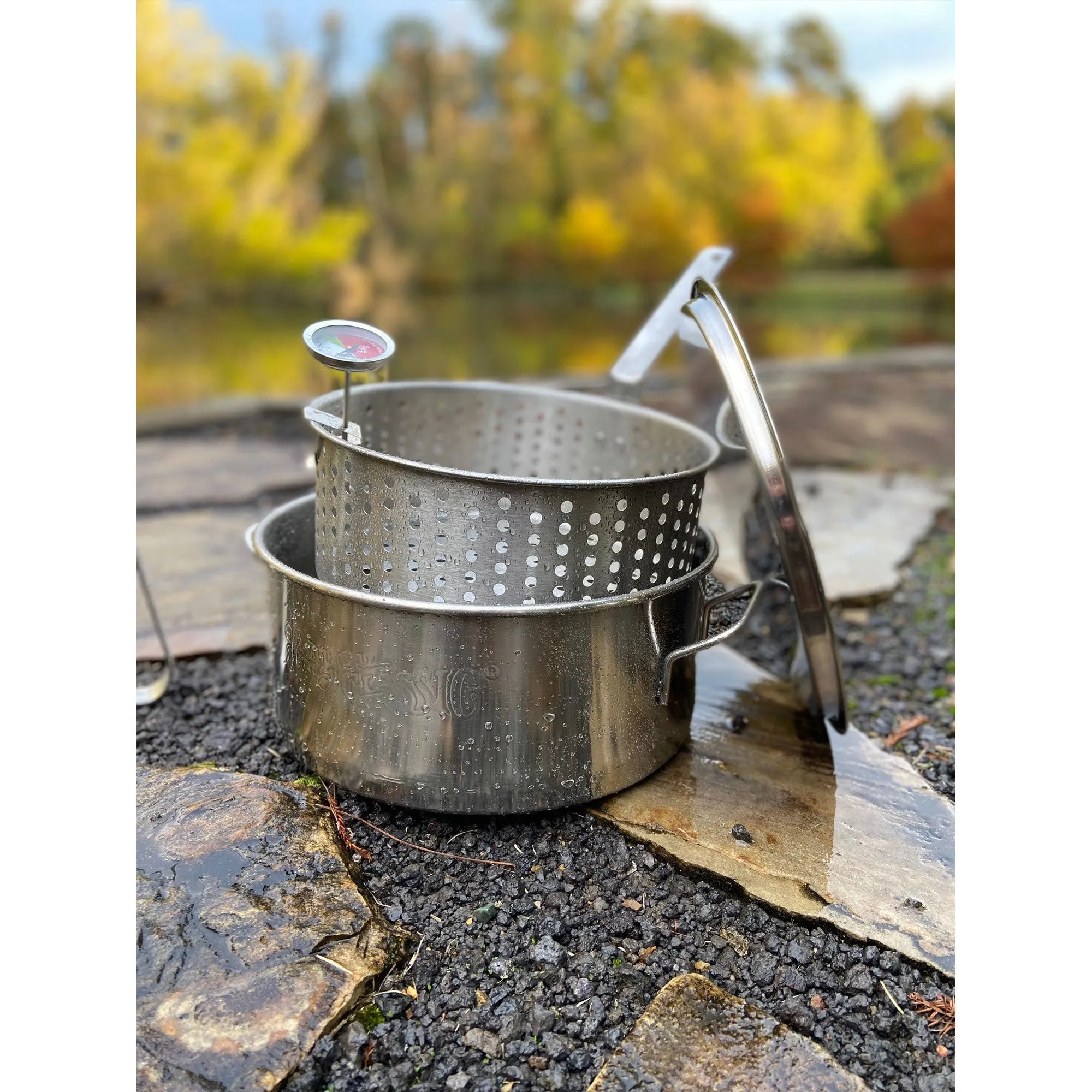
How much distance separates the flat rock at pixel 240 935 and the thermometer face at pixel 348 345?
870 millimetres

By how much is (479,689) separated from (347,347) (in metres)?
0.70

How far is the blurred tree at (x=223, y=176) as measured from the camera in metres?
14.2

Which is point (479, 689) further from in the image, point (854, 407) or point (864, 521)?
point (854, 407)

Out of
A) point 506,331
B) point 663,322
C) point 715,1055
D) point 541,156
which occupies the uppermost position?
point 541,156

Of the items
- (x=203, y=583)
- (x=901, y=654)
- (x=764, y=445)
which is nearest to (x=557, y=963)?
(x=764, y=445)

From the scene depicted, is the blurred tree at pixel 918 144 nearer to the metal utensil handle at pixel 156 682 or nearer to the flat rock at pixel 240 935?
the metal utensil handle at pixel 156 682

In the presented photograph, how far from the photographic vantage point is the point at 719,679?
238 cm

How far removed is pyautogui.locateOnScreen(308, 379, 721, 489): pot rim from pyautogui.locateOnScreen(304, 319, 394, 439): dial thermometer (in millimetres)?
116

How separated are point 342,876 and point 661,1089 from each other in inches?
25.8

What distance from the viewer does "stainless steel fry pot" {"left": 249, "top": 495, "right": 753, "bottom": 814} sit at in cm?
159

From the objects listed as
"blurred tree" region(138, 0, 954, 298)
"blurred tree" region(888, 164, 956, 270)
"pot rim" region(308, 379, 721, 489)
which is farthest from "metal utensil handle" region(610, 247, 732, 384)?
"blurred tree" region(888, 164, 956, 270)

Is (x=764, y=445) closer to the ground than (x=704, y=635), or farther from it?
farther from it

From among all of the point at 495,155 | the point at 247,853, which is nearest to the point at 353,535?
the point at 247,853

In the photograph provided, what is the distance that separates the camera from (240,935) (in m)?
1.46
